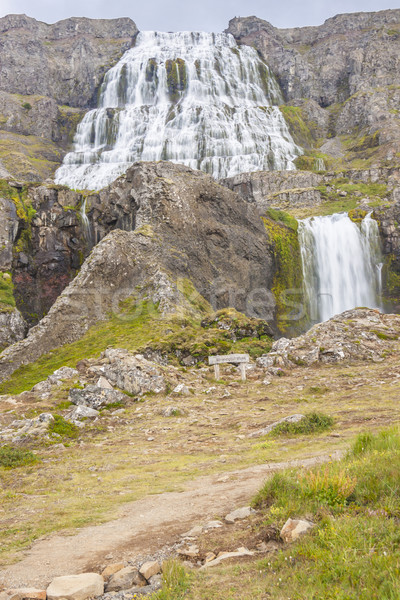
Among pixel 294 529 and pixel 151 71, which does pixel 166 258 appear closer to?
pixel 294 529

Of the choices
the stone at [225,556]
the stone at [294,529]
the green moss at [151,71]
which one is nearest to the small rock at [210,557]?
the stone at [225,556]

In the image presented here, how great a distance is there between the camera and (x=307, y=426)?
1123 centimetres

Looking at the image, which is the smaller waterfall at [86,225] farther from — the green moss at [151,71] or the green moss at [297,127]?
the green moss at [151,71]

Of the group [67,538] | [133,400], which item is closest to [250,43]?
[133,400]

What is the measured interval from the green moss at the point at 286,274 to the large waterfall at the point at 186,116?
3545 centimetres

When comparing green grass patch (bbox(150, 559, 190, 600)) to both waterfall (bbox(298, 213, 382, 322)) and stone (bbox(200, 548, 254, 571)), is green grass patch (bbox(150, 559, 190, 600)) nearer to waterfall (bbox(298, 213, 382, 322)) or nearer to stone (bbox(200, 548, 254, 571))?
stone (bbox(200, 548, 254, 571))

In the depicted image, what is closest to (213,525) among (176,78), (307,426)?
(307,426)

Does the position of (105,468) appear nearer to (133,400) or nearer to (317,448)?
(317,448)

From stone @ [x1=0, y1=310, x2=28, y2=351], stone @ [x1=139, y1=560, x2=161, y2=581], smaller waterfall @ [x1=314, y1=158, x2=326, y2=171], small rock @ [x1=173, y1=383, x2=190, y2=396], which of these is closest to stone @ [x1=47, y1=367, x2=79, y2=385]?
small rock @ [x1=173, y1=383, x2=190, y2=396]

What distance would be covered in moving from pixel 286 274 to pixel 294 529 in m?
43.3

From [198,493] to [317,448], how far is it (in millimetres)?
3202

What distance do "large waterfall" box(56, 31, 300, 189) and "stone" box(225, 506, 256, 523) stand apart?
252 ft

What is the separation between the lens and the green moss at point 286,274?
45.1 meters

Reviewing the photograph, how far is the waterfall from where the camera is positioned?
48.6 metres
